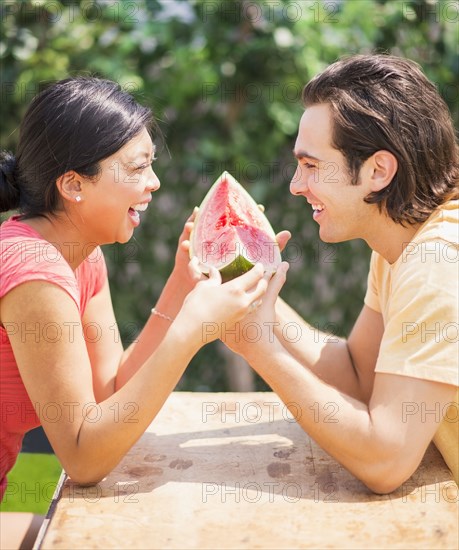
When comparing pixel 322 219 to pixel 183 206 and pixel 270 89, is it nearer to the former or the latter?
pixel 270 89

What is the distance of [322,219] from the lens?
8.16 ft

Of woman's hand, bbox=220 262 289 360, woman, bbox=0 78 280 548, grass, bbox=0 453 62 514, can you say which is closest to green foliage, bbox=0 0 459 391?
grass, bbox=0 453 62 514

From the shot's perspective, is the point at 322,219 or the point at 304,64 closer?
the point at 322,219

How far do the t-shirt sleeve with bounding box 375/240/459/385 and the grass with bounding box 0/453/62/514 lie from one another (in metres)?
2.67

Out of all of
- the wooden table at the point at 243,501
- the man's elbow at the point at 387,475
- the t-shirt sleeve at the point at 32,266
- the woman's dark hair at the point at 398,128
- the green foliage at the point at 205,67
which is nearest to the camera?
the wooden table at the point at 243,501

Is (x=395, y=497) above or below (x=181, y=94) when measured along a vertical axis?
below

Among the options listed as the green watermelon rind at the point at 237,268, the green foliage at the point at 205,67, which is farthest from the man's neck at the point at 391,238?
the green foliage at the point at 205,67

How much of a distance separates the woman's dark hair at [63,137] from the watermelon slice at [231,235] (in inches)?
16.0

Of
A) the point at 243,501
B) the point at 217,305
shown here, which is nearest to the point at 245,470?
the point at 243,501

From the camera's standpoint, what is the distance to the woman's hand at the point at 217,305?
2074 millimetres

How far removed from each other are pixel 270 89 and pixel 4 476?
2804 mm

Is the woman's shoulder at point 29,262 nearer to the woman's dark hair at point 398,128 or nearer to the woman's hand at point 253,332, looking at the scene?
the woman's hand at point 253,332

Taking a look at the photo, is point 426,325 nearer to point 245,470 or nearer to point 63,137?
point 245,470

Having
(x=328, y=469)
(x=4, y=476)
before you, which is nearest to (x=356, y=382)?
(x=328, y=469)
